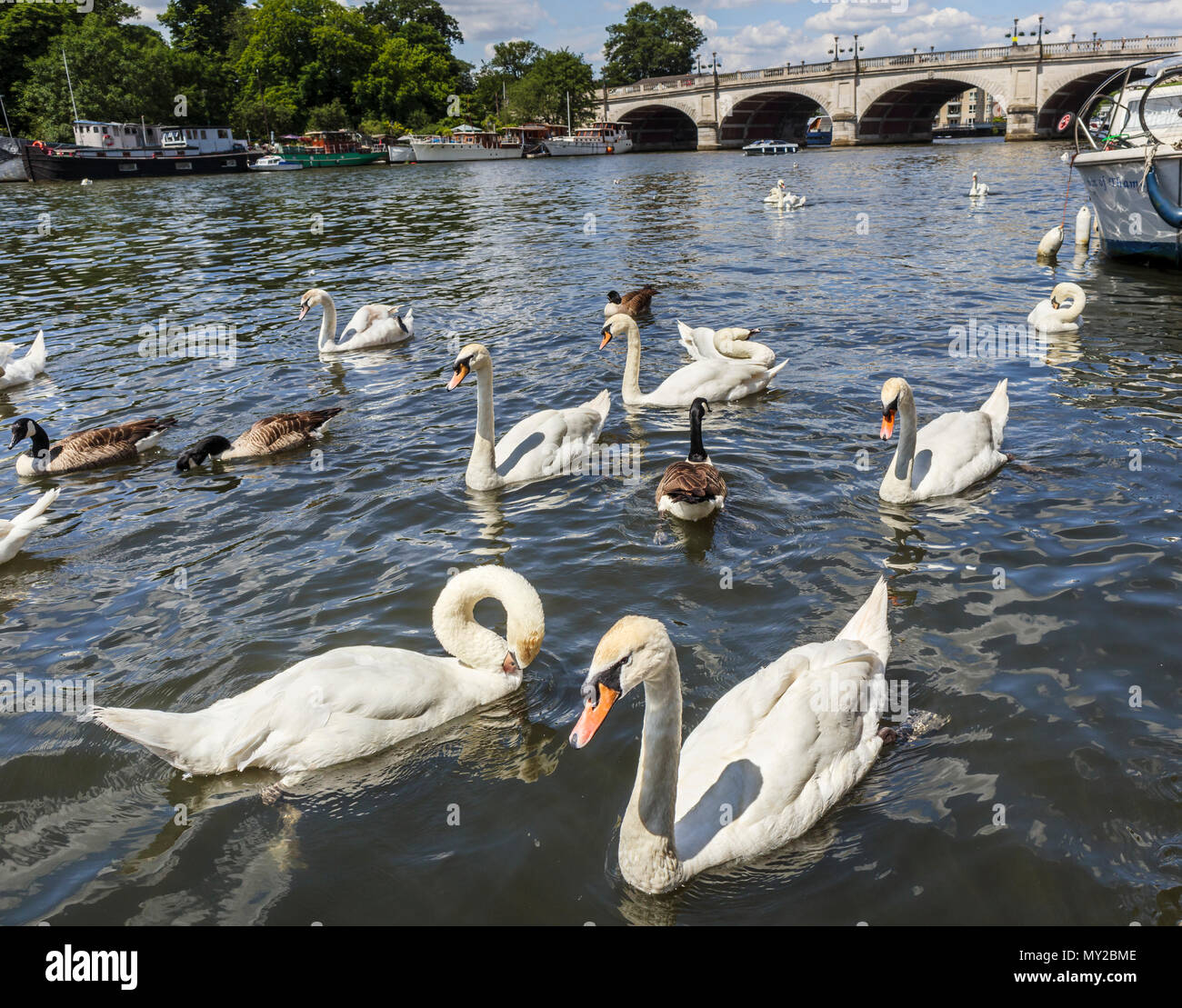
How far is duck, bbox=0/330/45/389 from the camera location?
1266 cm

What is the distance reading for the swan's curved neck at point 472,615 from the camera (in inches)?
208

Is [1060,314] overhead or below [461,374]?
overhead

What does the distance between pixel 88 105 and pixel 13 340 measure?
7149 centimetres

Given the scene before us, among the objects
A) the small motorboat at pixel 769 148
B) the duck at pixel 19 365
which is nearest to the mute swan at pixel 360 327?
the duck at pixel 19 365

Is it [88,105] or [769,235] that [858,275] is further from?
[88,105]

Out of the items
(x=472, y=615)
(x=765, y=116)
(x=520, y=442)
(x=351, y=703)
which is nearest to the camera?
(x=351, y=703)

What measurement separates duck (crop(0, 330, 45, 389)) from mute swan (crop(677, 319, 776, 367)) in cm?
922

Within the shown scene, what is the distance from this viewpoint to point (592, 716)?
3363mm

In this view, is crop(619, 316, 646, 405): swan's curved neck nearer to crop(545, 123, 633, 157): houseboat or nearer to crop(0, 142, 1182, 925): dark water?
crop(0, 142, 1182, 925): dark water

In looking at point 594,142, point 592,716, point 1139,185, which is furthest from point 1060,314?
point 594,142

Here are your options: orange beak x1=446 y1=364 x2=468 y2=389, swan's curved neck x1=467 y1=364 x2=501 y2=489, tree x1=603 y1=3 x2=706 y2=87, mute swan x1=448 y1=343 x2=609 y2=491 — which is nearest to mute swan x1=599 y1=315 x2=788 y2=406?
mute swan x1=448 y1=343 x2=609 y2=491

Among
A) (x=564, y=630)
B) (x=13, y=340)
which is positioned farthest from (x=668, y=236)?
(x=564, y=630)

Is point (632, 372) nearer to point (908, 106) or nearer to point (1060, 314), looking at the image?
point (1060, 314)

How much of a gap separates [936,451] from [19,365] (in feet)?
Result: 39.9
